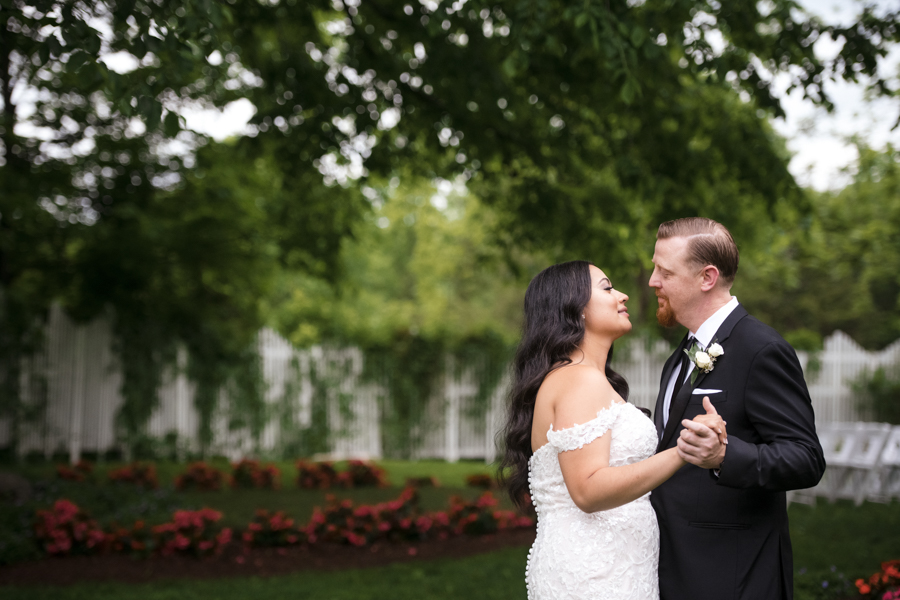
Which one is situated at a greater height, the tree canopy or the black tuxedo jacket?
the tree canopy

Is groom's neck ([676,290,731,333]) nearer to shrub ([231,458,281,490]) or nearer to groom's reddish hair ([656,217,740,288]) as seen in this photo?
groom's reddish hair ([656,217,740,288])

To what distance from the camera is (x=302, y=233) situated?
37.3 ft

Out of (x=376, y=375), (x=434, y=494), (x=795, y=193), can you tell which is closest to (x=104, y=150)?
(x=376, y=375)

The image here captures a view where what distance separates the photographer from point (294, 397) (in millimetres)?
13742

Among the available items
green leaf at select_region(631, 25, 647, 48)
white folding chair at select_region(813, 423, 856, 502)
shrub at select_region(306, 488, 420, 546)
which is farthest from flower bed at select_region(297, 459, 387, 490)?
green leaf at select_region(631, 25, 647, 48)

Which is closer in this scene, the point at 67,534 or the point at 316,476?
the point at 67,534

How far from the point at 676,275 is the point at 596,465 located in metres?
0.77

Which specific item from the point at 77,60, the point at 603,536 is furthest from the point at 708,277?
the point at 77,60

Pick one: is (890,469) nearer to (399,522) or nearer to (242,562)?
(399,522)

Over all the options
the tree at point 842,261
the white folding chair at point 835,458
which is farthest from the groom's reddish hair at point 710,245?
the white folding chair at point 835,458

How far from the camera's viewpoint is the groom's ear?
273 cm

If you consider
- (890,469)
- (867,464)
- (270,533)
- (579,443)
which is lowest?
(270,533)

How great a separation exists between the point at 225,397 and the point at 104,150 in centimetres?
472

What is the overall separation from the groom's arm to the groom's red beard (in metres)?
0.41
